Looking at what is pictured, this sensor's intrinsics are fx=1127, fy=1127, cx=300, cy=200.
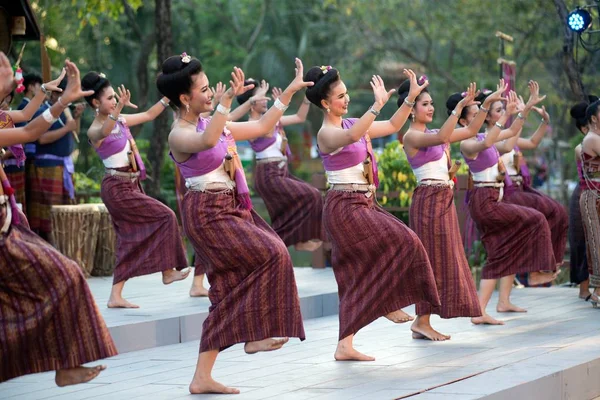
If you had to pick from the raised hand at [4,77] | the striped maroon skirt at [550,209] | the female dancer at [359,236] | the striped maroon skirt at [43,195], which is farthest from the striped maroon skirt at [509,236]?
the raised hand at [4,77]

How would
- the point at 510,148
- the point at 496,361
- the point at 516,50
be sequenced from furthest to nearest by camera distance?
the point at 516,50, the point at 510,148, the point at 496,361

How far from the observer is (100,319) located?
4.99 m

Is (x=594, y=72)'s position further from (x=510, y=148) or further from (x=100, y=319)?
(x=100, y=319)

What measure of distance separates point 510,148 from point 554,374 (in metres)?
3.66

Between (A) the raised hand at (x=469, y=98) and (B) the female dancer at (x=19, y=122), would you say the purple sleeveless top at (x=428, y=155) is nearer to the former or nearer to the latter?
(A) the raised hand at (x=469, y=98)

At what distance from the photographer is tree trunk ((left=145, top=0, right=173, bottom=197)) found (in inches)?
580

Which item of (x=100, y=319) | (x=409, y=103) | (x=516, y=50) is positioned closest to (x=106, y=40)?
(x=516, y=50)

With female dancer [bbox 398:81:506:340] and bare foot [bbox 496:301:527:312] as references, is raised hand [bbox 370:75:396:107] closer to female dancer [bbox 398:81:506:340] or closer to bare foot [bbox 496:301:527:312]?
female dancer [bbox 398:81:506:340]

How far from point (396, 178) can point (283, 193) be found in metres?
1.76

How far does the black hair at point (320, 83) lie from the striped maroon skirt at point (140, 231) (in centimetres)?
223

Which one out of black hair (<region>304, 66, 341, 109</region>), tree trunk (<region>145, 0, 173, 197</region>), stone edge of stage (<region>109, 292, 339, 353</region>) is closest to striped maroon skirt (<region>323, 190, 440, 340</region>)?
black hair (<region>304, 66, 341, 109</region>)

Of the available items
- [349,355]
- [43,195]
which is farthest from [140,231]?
[349,355]

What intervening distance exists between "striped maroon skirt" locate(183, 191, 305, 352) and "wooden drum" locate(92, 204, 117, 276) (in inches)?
203

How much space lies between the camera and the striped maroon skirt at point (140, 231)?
28.9 ft
